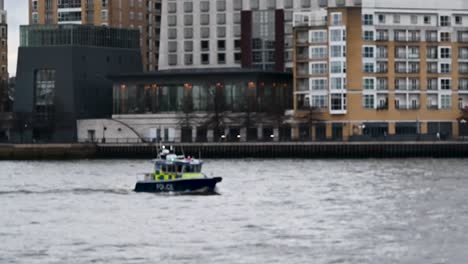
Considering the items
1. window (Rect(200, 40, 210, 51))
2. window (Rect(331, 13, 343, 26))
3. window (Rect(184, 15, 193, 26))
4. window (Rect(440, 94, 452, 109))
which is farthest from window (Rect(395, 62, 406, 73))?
window (Rect(184, 15, 193, 26))

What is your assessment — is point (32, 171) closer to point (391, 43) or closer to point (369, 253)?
point (391, 43)

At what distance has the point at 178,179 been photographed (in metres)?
89.9

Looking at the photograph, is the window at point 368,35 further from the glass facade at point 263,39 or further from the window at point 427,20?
the glass facade at point 263,39

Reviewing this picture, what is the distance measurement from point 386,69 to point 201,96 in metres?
23.5

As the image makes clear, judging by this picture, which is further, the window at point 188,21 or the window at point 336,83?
the window at point 188,21

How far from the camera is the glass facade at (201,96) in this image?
165500 mm

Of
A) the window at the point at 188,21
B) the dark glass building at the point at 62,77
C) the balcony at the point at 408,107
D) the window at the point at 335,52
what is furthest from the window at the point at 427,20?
the window at the point at 188,21

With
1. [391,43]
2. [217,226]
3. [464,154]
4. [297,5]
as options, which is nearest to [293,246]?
[217,226]

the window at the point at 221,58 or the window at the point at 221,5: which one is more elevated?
the window at the point at 221,5

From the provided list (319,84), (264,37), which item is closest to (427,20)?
(319,84)

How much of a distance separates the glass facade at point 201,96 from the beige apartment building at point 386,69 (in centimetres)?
779

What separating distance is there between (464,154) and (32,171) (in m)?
41.4

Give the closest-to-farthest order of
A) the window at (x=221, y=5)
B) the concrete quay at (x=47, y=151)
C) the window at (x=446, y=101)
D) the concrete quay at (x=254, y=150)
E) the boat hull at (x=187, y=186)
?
the boat hull at (x=187, y=186)
the concrete quay at (x=254, y=150)
the concrete quay at (x=47, y=151)
the window at (x=446, y=101)
the window at (x=221, y=5)

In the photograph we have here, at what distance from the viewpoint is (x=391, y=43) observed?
155 metres
